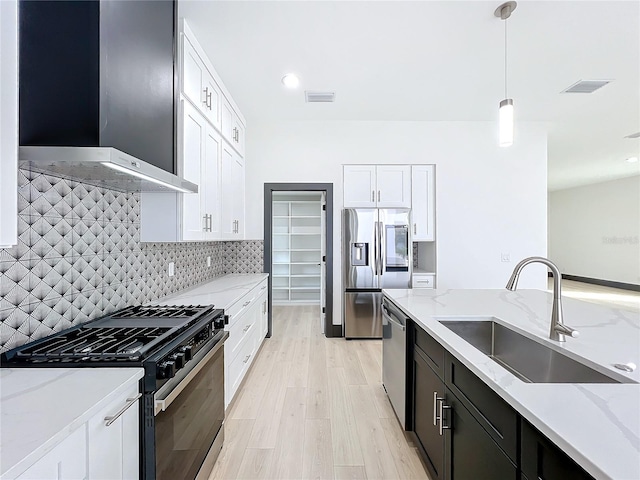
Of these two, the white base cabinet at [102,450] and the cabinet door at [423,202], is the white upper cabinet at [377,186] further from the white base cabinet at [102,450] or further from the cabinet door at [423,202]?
the white base cabinet at [102,450]

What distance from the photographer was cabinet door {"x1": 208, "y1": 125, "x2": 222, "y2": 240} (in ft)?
8.85

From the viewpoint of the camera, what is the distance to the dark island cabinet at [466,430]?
2.82 feet

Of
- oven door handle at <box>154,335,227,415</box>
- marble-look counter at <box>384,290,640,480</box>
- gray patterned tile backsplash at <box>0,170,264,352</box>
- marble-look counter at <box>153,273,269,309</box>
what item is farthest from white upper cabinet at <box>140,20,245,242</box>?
marble-look counter at <box>384,290,640,480</box>

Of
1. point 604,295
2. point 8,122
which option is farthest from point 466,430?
point 604,295

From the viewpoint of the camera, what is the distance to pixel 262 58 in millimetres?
2828

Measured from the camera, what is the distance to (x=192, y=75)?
2.38 m

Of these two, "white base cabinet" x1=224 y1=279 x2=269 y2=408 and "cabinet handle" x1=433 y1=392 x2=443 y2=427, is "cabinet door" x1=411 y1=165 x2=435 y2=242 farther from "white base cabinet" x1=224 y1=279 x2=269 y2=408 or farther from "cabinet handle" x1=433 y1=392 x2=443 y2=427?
"cabinet handle" x1=433 y1=392 x2=443 y2=427

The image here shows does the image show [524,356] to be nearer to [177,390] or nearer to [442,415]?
[442,415]

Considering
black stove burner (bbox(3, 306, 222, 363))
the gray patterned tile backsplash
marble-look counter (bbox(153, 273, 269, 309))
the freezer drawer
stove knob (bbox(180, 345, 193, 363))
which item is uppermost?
the gray patterned tile backsplash

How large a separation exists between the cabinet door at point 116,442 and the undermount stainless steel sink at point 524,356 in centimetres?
154

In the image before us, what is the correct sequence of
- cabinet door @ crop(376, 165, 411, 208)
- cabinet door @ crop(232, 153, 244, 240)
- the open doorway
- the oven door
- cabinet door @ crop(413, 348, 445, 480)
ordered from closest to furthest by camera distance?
the oven door
cabinet door @ crop(413, 348, 445, 480)
cabinet door @ crop(232, 153, 244, 240)
cabinet door @ crop(376, 165, 411, 208)
the open doorway

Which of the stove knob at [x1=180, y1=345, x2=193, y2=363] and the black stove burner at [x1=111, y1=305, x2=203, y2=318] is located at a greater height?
the black stove burner at [x1=111, y1=305, x2=203, y2=318]

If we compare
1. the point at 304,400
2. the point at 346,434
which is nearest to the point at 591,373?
the point at 346,434

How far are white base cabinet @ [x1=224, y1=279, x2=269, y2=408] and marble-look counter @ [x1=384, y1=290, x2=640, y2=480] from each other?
1.28m
